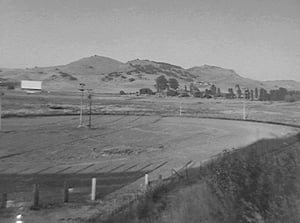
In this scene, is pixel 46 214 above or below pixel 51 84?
below

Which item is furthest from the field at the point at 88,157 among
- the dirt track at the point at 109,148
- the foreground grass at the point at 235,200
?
the foreground grass at the point at 235,200

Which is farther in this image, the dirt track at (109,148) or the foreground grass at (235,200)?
the dirt track at (109,148)

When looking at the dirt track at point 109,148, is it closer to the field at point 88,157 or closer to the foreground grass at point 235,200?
the field at point 88,157

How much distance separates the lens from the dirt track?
1691cm

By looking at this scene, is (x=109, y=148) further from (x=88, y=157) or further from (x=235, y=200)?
(x=235, y=200)

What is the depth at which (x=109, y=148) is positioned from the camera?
2241 cm

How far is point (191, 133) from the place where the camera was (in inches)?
1246

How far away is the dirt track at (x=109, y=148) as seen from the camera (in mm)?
16906

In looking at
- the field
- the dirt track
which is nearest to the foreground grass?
the field

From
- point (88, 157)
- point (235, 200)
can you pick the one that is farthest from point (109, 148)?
point (235, 200)

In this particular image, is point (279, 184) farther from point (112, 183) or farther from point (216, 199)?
point (112, 183)

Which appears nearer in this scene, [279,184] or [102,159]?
[279,184]

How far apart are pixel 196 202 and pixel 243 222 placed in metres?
2.46

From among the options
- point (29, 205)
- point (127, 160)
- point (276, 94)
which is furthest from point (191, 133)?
point (276, 94)
